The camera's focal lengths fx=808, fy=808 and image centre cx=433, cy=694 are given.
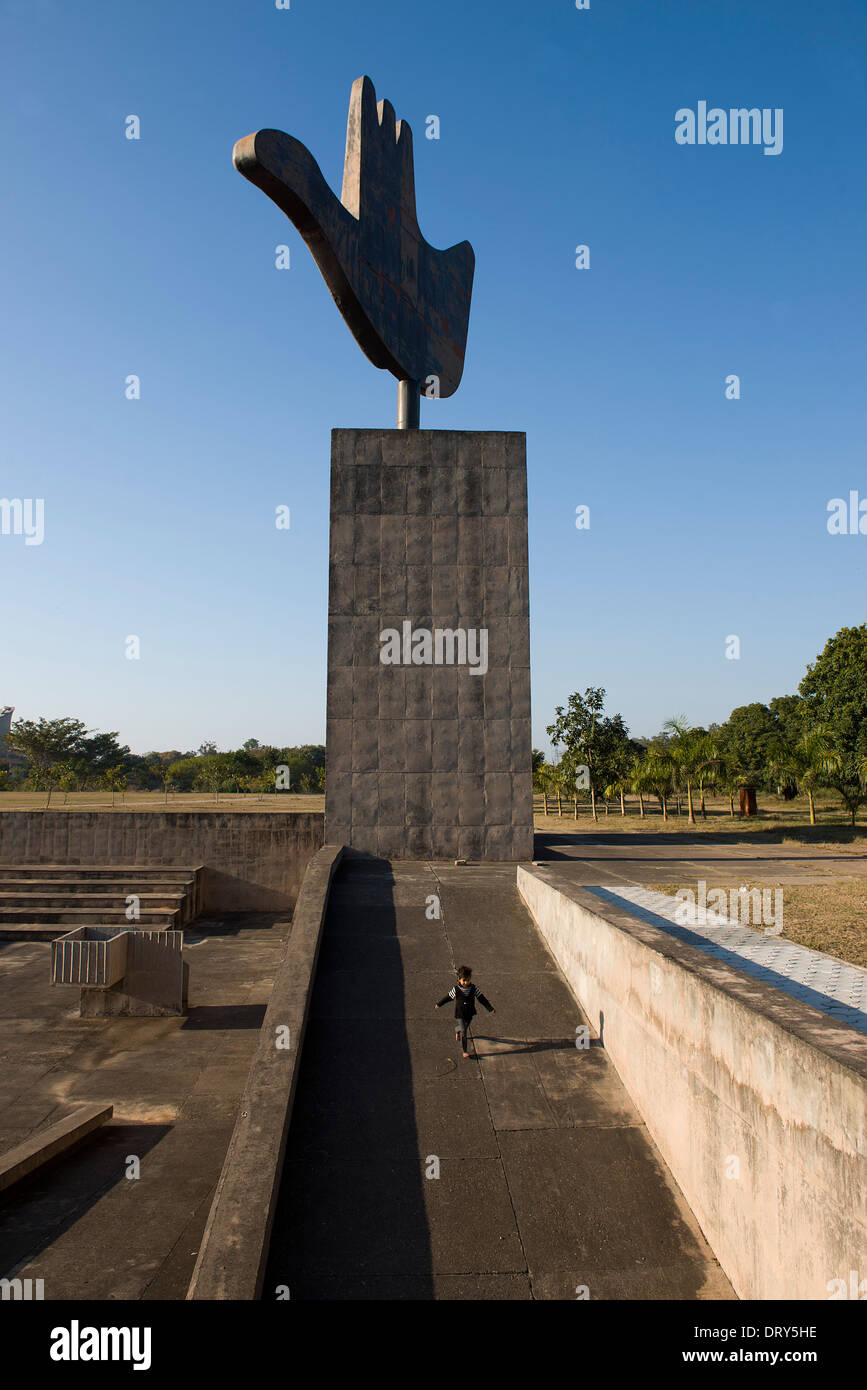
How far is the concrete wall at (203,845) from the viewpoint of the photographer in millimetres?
22609

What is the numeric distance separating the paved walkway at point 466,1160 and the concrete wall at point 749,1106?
1.35 feet

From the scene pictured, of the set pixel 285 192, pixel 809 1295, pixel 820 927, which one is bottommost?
pixel 809 1295

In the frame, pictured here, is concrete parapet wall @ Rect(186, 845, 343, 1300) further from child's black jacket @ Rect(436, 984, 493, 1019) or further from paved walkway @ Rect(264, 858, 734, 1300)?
child's black jacket @ Rect(436, 984, 493, 1019)

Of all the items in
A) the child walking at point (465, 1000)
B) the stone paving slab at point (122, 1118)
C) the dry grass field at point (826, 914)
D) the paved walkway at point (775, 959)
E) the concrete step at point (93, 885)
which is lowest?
the stone paving slab at point (122, 1118)

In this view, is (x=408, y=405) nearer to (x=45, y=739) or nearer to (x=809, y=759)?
(x=809, y=759)

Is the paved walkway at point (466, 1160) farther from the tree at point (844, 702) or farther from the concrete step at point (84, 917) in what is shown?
the tree at point (844, 702)

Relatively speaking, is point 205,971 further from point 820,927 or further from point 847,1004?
point 847,1004

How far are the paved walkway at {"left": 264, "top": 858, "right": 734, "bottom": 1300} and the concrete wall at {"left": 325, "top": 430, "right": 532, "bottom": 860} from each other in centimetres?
647

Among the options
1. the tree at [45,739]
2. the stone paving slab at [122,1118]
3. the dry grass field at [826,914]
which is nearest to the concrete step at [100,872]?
the stone paving slab at [122,1118]

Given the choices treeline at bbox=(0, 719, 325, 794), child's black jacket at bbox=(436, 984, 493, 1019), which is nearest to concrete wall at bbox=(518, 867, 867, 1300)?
child's black jacket at bbox=(436, 984, 493, 1019)

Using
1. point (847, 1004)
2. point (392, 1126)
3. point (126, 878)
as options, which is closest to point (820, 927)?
point (847, 1004)

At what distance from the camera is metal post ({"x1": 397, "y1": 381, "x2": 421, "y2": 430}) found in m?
18.8

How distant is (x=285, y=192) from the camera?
13.9 meters
